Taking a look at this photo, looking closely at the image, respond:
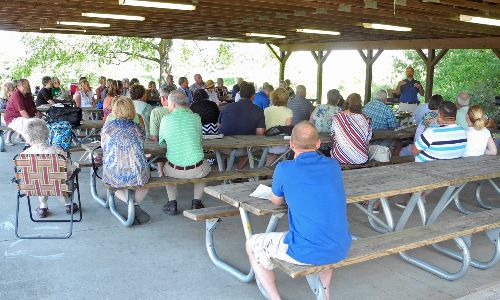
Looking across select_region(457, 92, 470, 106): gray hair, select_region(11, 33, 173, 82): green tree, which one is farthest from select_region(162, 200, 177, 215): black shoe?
select_region(11, 33, 173, 82): green tree

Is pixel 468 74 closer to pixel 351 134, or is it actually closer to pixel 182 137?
pixel 351 134

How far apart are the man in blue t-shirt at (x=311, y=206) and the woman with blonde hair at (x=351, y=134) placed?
7.16ft

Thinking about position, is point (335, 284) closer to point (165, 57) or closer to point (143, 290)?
point (143, 290)

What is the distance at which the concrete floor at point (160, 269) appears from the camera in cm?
310

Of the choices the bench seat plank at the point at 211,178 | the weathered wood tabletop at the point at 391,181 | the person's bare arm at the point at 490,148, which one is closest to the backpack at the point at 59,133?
the bench seat plank at the point at 211,178

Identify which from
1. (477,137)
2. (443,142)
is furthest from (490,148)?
(443,142)

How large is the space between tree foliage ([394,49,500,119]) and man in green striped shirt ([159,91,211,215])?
11247 millimetres

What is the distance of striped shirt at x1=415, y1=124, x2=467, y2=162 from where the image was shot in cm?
429

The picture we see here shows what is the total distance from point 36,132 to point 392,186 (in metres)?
2.71

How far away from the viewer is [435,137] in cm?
429

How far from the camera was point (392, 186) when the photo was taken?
330 cm

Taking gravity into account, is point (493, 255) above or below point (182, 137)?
below

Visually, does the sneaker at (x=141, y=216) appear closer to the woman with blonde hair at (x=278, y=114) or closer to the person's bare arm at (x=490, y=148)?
the woman with blonde hair at (x=278, y=114)

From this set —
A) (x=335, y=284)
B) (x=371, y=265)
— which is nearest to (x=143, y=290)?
(x=335, y=284)
